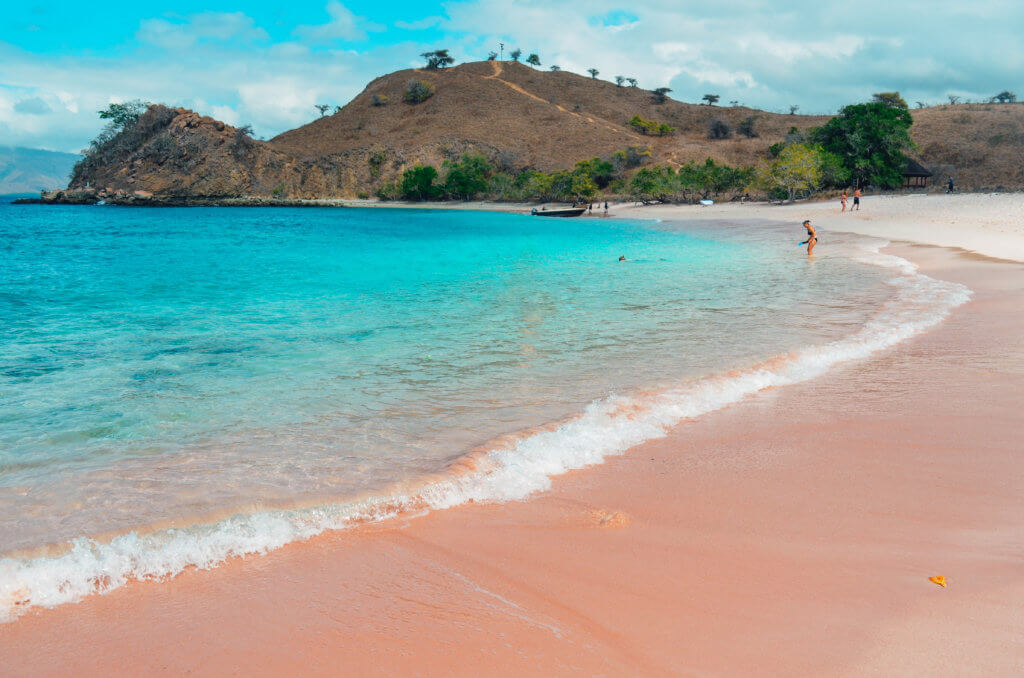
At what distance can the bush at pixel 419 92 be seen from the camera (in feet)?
437

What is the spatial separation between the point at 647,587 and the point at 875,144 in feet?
205

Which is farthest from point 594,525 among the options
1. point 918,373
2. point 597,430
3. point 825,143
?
point 825,143

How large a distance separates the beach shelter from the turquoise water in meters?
41.5

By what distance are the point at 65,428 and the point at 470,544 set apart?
540 centimetres

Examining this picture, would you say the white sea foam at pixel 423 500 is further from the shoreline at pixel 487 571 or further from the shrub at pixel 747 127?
the shrub at pixel 747 127

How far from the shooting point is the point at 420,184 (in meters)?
93.6

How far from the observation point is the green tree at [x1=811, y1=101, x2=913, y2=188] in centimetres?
5338

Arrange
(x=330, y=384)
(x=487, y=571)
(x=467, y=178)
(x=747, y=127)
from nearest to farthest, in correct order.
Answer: (x=487, y=571) < (x=330, y=384) < (x=467, y=178) < (x=747, y=127)

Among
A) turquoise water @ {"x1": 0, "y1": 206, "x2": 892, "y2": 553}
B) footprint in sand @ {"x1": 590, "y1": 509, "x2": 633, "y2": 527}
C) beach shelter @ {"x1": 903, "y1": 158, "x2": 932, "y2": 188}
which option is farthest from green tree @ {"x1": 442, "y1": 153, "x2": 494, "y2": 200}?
footprint in sand @ {"x1": 590, "y1": 509, "x2": 633, "y2": 527}

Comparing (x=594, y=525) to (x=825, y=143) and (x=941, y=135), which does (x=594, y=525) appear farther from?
(x=941, y=135)

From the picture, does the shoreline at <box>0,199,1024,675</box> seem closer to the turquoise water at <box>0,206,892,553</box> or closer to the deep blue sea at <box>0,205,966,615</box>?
the deep blue sea at <box>0,205,966,615</box>

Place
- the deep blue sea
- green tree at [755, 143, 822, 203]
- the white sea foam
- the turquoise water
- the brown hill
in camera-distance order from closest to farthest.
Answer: the white sea foam < the deep blue sea < the turquoise water < green tree at [755, 143, 822, 203] < the brown hill

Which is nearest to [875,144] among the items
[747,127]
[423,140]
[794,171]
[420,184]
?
[794,171]

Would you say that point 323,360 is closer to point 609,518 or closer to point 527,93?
point 609,518
